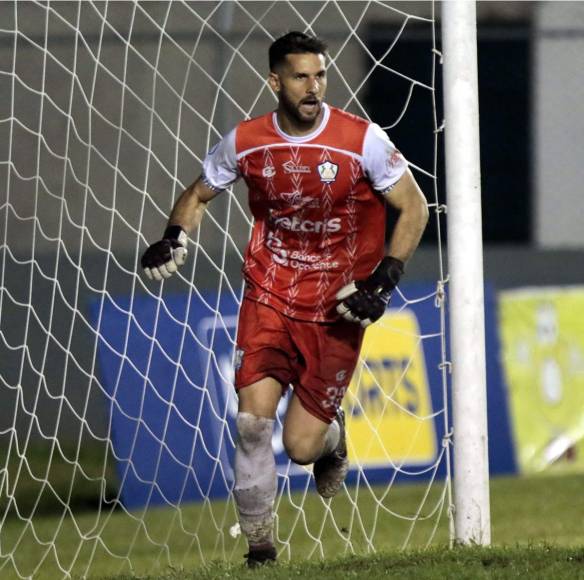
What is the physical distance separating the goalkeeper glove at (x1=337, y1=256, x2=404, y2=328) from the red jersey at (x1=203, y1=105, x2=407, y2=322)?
0.23m

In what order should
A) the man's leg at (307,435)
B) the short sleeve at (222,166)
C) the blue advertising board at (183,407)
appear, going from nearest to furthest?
the short sleeve at (222,166)
the man's leg at (307,435)
the blue advertising board at (183,407)

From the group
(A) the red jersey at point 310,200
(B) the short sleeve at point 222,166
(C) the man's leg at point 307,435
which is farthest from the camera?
(C) the man's leg at point 307,435

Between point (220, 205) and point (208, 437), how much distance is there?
2.48 m

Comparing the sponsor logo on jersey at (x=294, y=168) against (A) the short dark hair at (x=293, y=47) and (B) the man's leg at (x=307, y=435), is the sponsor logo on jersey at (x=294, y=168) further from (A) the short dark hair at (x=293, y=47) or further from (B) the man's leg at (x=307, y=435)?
(B) the man's leg at (x=307, y=435)

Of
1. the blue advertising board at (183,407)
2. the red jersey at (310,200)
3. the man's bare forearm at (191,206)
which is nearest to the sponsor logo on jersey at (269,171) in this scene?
the red jersey at (310,200)

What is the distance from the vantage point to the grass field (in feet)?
17.9

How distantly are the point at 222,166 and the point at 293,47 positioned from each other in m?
0.49

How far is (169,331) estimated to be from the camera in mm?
9227

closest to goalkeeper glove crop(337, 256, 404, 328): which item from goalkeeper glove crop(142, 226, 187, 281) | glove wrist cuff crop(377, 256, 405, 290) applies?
glove wrist cuff crop(377, 256, 405, 290)

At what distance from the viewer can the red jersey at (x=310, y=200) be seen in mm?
5539

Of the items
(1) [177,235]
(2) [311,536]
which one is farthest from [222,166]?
(2) [311,536]

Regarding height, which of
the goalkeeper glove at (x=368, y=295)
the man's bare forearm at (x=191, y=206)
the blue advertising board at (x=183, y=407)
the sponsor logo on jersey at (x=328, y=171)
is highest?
the sponsor logo on jersey at (x=328, y=171)

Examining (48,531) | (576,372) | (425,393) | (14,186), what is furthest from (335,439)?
(14,186)

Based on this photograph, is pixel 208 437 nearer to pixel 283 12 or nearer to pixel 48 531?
pixel 48 531
